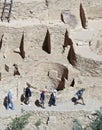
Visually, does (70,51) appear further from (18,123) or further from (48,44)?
(18,123)

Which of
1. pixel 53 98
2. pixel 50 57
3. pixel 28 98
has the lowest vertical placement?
pixel 28 98

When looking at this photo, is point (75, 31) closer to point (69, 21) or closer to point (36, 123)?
point (69, 21)

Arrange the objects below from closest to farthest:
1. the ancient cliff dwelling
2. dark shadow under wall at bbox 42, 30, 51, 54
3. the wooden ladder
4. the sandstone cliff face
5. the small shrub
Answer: the small shrub < the ancient cliff dwelling < the sandstone cliff face < the wooden ladder < dark shadow under wall at bbox 42, 30, 51, 54

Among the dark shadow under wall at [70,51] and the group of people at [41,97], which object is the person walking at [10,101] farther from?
the dark shadow under wall at [70,51]

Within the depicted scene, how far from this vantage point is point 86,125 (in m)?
40.3

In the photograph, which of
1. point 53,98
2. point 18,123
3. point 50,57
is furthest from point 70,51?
point 18,123

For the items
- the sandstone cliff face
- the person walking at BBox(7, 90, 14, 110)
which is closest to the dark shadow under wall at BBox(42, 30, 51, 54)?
the sandstone cliff face

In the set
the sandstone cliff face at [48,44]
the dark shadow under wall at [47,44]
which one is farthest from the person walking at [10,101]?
the dark shadow under wall at [47,44]

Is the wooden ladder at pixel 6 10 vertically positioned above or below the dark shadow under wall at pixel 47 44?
above

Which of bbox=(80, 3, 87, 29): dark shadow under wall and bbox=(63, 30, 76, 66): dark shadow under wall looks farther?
bbox=(80, 3, 87, 29): dark shadow under wall

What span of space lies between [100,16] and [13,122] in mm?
10032

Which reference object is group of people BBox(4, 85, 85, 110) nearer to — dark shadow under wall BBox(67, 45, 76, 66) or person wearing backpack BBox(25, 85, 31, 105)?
person wearing backpack BBox(25, 85, 31, 105)

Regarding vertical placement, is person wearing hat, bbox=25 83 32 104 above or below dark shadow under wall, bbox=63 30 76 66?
below

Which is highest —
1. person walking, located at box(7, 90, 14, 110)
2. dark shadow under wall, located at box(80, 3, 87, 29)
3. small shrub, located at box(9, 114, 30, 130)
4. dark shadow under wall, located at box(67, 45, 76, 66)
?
dark shadow under wall, located at box(80, 3, 87, 29)
